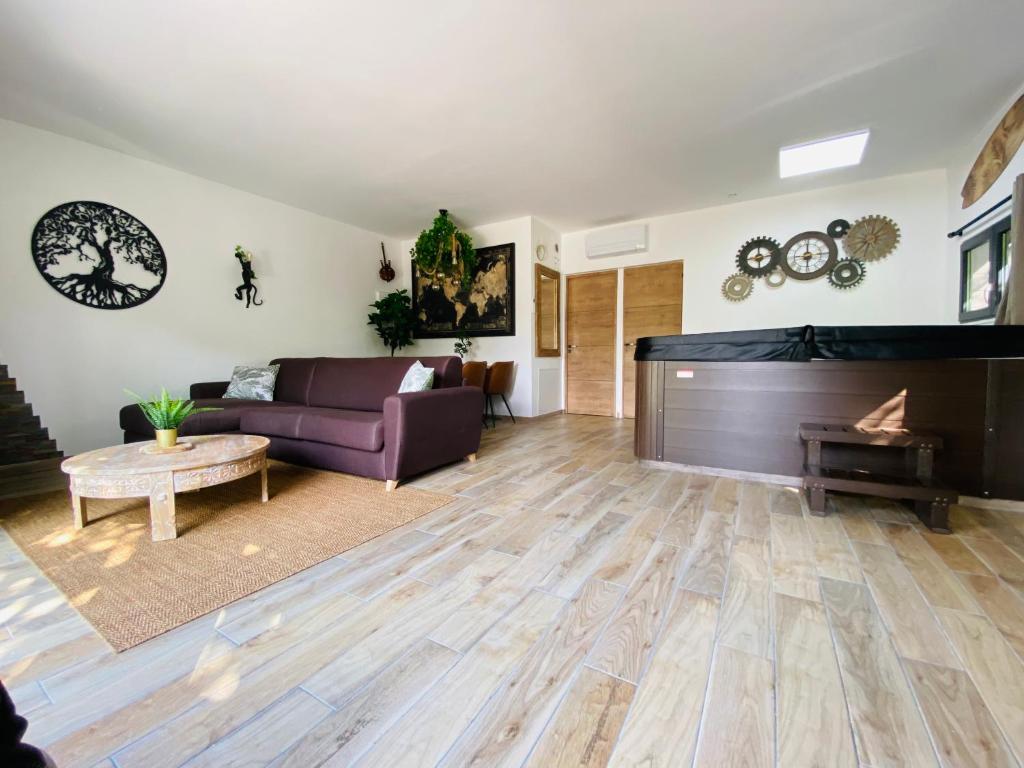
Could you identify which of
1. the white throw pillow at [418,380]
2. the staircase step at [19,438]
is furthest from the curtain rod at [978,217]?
the staircase step at [19,438]

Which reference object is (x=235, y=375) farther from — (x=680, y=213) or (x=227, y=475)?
(x=680, y=213)

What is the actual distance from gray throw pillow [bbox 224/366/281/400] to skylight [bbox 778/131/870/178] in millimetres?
5076

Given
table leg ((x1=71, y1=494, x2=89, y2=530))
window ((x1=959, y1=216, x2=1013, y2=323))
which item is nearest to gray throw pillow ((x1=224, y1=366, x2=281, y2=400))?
table leg ((x1=71, y1=494, x2=89, y2=530))

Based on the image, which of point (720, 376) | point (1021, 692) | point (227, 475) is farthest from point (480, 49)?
point (1021, 692)

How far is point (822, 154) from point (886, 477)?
2.86 meters

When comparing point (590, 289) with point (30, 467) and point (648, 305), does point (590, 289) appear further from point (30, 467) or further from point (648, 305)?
point (30, 467)

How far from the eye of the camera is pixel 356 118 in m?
2.92

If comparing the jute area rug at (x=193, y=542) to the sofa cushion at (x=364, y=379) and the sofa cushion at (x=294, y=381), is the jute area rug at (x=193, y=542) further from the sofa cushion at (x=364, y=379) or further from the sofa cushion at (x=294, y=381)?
the sofa cushion at (x=294, y=381)

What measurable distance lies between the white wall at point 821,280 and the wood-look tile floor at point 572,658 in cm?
295

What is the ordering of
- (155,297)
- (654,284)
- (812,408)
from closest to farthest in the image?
(812,408)
(155,297)
(654,284)

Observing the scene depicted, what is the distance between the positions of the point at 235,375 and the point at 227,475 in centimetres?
226

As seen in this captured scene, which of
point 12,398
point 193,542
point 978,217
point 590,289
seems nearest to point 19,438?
point 12,398

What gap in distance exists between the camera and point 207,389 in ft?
12.4

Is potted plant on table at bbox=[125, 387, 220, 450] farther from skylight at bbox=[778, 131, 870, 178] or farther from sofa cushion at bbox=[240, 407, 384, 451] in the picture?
skylight at bbox=[778, 131, 870, 178]
